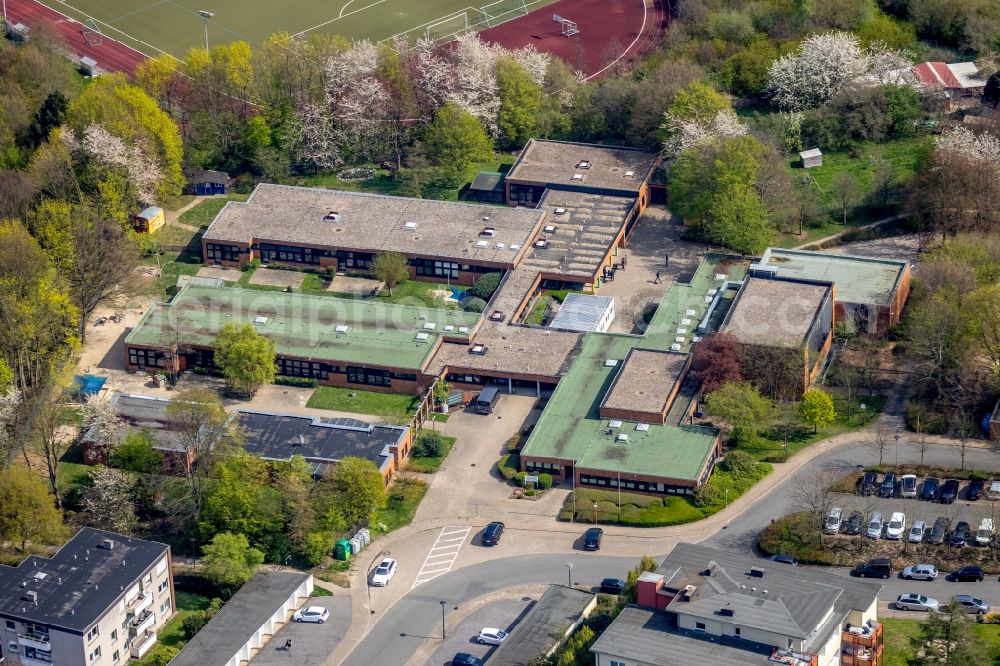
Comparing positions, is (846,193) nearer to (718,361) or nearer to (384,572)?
(718,361)

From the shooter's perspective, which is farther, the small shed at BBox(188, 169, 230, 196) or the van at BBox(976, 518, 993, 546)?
the small shed at BBox(188, 169, 230, 196)

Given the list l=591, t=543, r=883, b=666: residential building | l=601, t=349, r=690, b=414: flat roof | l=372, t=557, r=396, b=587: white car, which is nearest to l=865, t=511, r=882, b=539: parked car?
l=591, t=543, r=883, b=666: residential building

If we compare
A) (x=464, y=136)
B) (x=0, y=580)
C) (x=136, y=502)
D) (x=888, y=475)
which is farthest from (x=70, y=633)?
(x=464, y=136)

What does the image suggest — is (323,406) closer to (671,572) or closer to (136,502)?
(136,502)

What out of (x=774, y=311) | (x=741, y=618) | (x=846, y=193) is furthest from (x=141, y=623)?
(x=846, y=193)

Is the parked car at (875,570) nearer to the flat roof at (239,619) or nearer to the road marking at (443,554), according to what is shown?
the road marking at (443,554)

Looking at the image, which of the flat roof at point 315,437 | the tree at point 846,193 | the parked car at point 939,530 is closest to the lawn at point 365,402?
the flat roof at point 315,437

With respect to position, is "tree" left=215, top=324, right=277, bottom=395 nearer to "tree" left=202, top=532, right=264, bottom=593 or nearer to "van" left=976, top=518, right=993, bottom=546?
"tree" left=202, top=532, right=264, bottom=593
